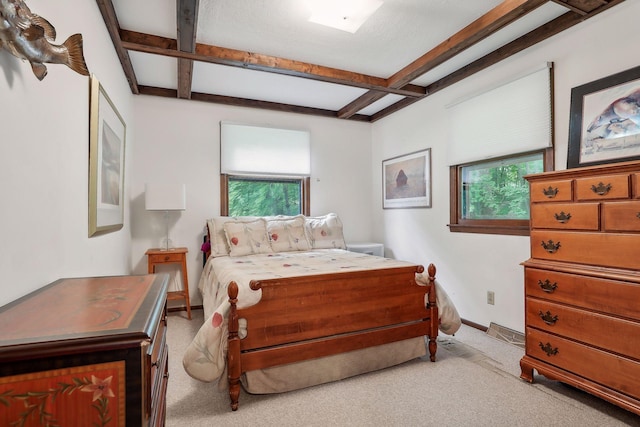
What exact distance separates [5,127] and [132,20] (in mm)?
1869

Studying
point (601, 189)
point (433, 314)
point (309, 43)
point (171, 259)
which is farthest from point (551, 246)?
point (171, 259)

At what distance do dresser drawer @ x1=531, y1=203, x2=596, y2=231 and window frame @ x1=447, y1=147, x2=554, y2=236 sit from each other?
67cm

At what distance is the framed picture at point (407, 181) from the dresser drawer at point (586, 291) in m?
1.80

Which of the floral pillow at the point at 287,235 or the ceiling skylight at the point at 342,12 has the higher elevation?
the ceiling skylight at the point at 342,12

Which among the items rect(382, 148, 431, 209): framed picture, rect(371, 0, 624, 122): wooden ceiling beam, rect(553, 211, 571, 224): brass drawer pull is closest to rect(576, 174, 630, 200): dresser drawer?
rect(553, 211, 571, 224): brass drawer pull

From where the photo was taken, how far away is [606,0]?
215cm

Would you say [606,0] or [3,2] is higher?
[606,0]

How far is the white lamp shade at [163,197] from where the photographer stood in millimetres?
3344

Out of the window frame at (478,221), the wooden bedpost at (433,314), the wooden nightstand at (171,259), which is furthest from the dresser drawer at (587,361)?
the wooden nightstand at (171,259)

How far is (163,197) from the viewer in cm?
338

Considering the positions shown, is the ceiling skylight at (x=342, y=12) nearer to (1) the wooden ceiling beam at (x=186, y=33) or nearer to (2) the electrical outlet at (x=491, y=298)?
(1) the wooden ceiling beam at (x=186, y=33)

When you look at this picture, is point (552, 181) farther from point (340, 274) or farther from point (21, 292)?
point (21, 292)

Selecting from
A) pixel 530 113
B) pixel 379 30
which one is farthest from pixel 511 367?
pixel 379 30

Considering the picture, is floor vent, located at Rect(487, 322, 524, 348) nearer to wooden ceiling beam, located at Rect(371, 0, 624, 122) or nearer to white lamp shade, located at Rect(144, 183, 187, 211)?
wooden ceiling beam, located at Rect(371, 0, 624, 122)
